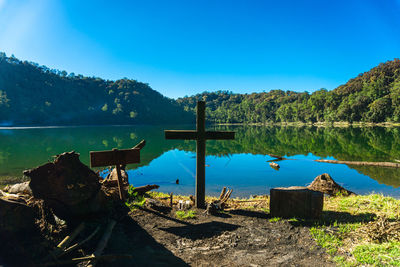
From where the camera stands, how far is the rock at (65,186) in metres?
4.43

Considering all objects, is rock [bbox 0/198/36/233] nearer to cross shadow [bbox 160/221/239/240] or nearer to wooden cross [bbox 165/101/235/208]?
cross shadow [bbox 160/221/239/240]

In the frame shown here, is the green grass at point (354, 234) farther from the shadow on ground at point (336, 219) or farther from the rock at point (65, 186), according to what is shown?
the rock at point (65, 186)

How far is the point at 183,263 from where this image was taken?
388 centimetres

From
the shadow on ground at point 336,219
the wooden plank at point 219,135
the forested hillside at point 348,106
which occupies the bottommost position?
the shadow on ground at point 336,219

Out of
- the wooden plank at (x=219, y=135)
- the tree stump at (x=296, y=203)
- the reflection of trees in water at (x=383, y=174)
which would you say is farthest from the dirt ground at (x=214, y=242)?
the reflection of trees in water at (x=383, y=174)

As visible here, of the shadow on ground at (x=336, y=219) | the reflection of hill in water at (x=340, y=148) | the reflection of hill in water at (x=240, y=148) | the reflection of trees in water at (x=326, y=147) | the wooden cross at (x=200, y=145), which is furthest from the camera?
the reflection of trees in water at (x=326, y=147)

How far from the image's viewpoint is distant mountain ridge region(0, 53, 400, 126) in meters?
94.2

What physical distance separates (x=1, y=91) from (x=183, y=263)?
472 feet

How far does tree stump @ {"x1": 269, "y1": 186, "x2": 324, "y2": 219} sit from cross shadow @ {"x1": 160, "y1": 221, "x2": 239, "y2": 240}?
1220mm

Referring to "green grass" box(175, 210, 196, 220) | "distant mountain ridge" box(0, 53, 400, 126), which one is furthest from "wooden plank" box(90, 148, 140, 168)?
"distant mountain ridge" box(0, 53, 400, 126)

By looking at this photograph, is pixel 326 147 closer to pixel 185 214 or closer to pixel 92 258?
pixel 185 214

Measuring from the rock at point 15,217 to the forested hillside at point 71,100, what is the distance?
12564 centimetres

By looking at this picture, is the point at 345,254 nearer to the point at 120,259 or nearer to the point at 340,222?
the point at 340,222

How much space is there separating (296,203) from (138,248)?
3.76m
